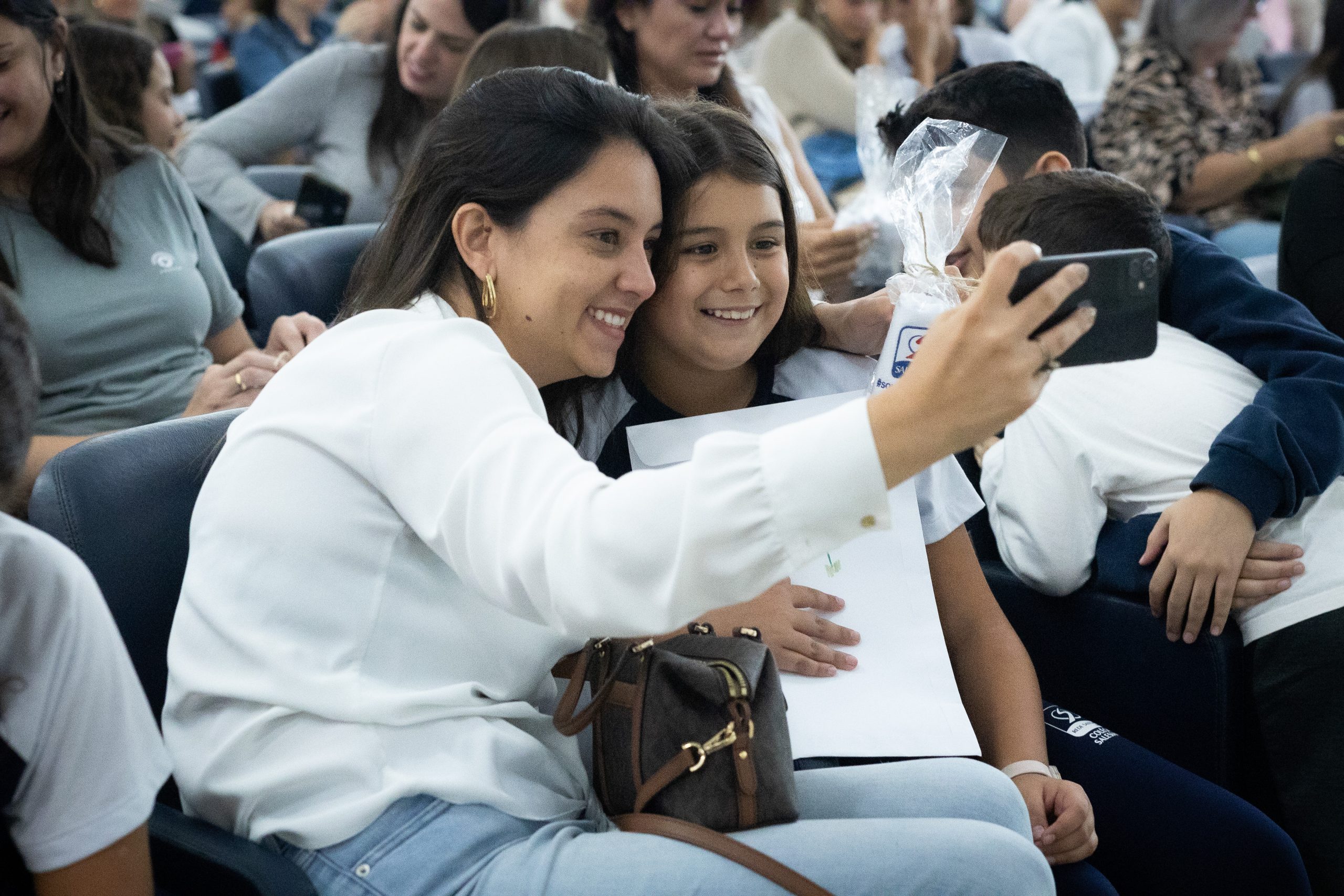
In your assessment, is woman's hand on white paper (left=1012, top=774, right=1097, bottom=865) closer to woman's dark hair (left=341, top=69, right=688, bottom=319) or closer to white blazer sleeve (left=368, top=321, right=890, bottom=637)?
white blazer sleeve (left=368, top=321, right=890, bottom=637)

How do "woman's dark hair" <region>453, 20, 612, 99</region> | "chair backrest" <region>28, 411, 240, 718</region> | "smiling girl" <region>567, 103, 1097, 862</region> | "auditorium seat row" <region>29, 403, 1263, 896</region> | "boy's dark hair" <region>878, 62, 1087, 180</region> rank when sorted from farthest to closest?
"woman's dark hair" <region>453, 20, 612, 99</region>
"boy's dark hair" <region>878, 62, 1087, 180</region>
"smiling girl" <region>567, 103, 1097, 862</region>
"chair backrest" <region>28, 411, 240, 718</region>
"auditorium seat row" <region>29, 403, 1263, 896</region>

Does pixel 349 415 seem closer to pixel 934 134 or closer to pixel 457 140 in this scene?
pixel 457 140

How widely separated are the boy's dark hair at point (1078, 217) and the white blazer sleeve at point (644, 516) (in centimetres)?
101

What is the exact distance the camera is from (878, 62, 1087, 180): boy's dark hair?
222 cm

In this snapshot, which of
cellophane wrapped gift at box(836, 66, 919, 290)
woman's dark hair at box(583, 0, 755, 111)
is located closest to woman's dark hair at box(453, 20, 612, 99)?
woman's dark hair at box(583, 0, 755, 111)

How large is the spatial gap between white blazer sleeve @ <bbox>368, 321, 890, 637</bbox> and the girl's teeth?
0.38m

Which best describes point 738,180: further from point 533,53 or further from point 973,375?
point 533,53

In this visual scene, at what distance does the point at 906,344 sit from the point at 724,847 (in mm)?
661

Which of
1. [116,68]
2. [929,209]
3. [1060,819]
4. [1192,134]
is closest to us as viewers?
[1060,819]

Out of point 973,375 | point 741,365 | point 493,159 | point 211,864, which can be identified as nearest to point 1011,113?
point 741,365

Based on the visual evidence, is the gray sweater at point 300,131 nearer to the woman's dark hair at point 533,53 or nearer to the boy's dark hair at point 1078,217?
the woman's dark hair at point 533,53

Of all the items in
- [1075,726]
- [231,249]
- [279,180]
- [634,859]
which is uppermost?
[634,859]

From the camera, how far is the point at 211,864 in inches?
42.8

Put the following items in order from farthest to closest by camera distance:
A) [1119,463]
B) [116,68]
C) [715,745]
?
[116,68] < [1119,463] < [715,745]
